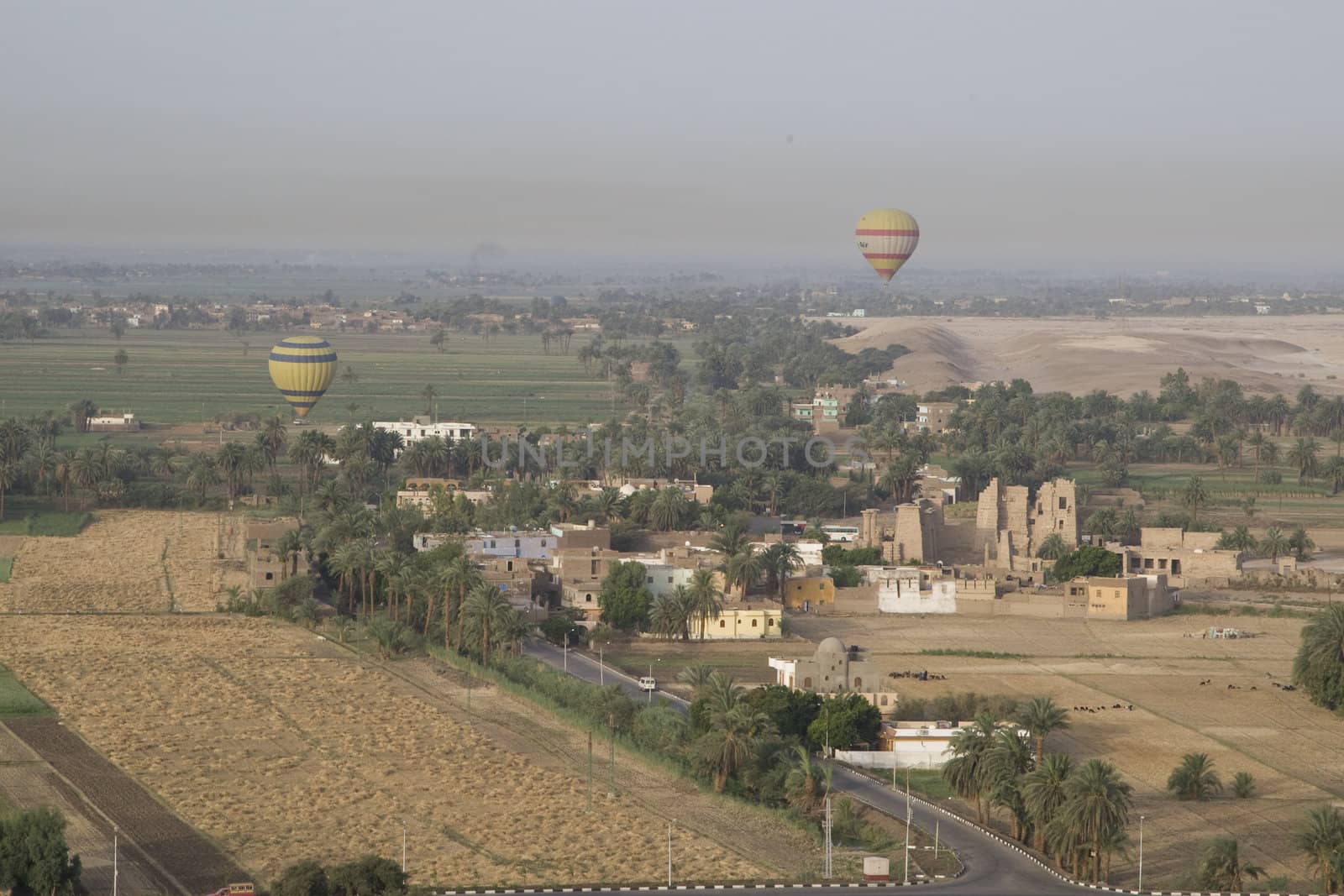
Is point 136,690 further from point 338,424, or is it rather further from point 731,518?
point 338,424

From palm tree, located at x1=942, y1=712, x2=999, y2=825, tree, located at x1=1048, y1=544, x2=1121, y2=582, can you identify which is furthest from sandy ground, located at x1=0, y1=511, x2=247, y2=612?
palm tree, located at x1=942, y1=712, x2=999, y2=825

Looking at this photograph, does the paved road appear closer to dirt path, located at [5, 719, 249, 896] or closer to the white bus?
dirt path, located at [5, 719, 249, 896]

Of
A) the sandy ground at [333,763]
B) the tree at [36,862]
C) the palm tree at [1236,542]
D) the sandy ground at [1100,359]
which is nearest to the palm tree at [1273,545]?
the palm tree at [1236,542]

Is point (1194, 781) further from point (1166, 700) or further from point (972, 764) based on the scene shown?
point (1166, 700)

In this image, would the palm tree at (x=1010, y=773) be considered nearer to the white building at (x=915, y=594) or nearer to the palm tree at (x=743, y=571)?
the palm tree at (x=743, y=571)

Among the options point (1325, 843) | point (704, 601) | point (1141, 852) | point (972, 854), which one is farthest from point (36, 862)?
point (704, 601)

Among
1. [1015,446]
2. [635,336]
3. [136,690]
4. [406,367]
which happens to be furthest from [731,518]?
[635,336]
